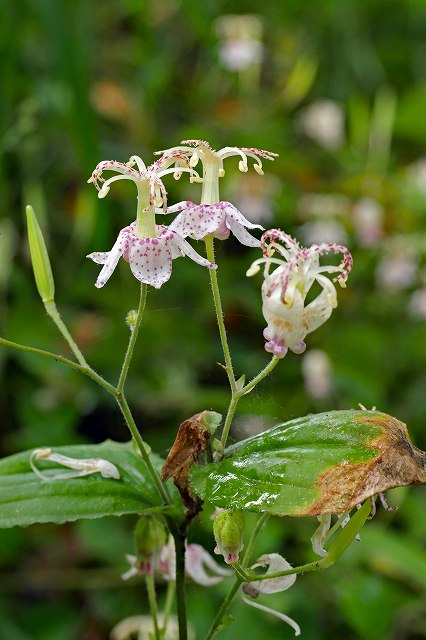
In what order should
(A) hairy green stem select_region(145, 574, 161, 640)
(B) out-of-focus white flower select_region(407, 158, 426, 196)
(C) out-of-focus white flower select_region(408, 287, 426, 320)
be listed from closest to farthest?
(A) hairy green stem select_region(145, 574, 161, 640) → (C) out-of-focus white flower select_region(408, 287, 426, 320) → (B) out-of-focus white flower select_region(407, 158, 426, 196)

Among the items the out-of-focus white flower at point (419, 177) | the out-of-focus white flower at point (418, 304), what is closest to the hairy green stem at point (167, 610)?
the out-of-focus white flower at point (418, 304)

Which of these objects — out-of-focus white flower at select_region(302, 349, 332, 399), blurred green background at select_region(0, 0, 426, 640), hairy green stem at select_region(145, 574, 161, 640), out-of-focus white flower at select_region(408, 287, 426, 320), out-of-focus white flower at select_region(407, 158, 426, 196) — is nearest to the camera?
hairy green stem at select_region(145, 574, 161, 640)

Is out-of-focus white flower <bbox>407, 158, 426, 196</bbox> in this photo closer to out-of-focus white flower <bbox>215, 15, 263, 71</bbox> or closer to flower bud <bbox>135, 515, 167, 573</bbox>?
out-of-focus white flower <bbox>215, 15, 263, 71</bbox>

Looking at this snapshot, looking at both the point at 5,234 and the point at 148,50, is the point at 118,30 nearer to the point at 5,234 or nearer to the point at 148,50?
the point at 148,50

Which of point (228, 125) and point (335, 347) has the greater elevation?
point (228, 125)

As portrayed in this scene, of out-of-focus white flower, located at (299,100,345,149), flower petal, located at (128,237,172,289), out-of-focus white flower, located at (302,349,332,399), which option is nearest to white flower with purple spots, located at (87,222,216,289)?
flower petal, located at (128,237,172,289)

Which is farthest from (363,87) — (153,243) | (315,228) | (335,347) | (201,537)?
(153,243)
